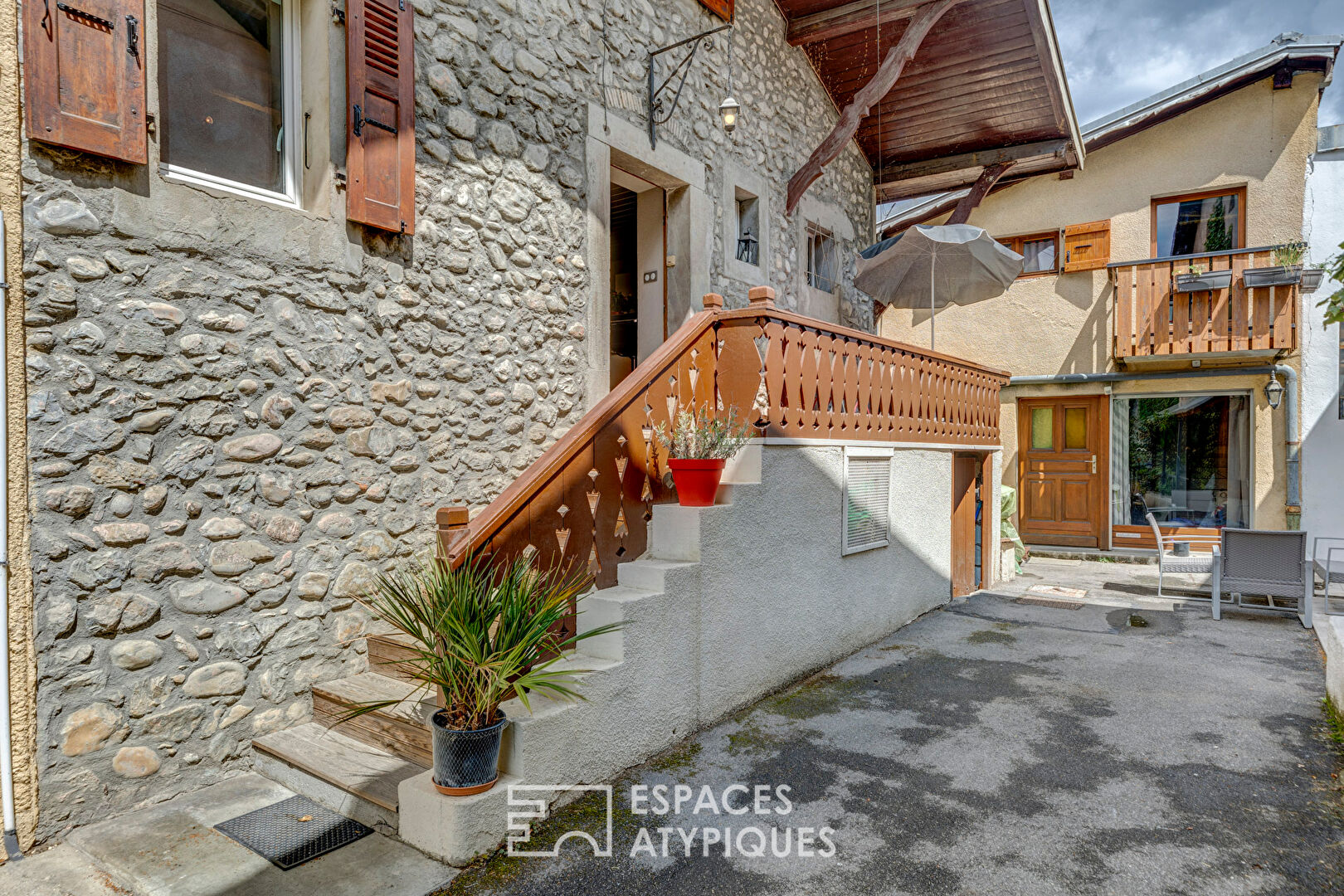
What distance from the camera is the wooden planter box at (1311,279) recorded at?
27.3ft

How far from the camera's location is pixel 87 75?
2.62m

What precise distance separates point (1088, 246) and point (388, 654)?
33.7 feet

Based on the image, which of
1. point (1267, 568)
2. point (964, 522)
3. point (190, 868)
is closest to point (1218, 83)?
point (1267, 568)

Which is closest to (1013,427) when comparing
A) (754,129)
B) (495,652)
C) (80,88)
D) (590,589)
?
(754,129)

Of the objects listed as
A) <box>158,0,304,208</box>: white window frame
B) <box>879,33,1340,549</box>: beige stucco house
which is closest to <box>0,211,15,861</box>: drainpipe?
<box>158,0,304,208</box>: white window frame

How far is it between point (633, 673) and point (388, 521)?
1452mm

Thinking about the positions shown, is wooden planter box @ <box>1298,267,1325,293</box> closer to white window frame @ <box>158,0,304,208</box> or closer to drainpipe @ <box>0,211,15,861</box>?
white window frame @ <box>158,0,304,208</box>

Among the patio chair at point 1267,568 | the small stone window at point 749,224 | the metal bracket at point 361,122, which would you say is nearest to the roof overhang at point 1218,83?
the small stone window at point 749,224

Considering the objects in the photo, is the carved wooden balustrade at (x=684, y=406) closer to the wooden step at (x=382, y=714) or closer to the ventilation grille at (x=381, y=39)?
the wooden step at (x=382, y=714)

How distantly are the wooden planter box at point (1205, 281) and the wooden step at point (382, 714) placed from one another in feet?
32.3

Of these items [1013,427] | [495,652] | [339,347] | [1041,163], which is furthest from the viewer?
[1013,427]

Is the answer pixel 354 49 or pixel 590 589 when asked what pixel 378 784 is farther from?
pixel 354 49

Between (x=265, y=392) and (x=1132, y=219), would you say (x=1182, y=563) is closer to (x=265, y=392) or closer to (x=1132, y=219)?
(x=1132, y=219)

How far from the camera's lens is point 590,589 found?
3184 millimetres
